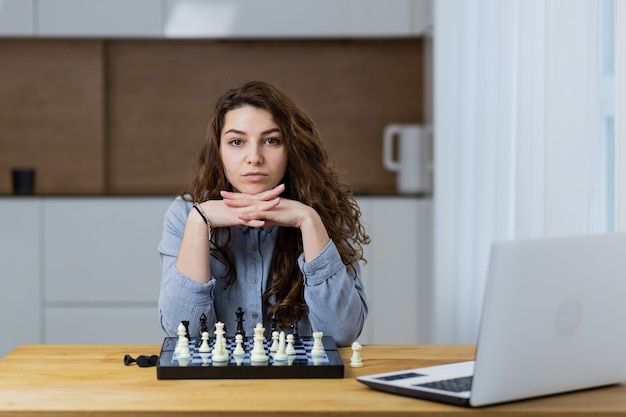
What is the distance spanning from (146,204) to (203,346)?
Result: 2414mm

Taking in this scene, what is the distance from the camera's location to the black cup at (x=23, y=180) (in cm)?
421

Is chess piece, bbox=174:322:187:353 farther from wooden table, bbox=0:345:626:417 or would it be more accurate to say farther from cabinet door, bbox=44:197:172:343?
cabinet door, bbox=44:197:172:343

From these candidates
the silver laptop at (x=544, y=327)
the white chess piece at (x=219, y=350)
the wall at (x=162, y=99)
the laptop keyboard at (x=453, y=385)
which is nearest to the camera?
the silver laptop at (x=544, y=327)

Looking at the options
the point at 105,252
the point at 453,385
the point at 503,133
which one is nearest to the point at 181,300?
the point at 453,385

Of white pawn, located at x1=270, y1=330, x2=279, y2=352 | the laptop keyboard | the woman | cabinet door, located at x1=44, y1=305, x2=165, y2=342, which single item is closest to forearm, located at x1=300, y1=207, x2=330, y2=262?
the woman

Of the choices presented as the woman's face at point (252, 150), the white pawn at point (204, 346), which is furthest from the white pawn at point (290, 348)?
the woman's face at point (252, 150)

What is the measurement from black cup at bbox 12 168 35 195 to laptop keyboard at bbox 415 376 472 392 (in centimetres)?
303

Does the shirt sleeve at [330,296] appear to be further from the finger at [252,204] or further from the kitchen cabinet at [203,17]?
the kitchen cabinet at [203,17]

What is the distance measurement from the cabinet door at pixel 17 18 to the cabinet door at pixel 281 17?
559 millimetres

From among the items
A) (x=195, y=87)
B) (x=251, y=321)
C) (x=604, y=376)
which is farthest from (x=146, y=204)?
(x=604, y=376)

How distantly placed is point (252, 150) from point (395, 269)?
2.06 meters

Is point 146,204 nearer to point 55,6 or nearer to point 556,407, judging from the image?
point 55,6

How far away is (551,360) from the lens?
1458 mm

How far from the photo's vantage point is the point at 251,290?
2.15 m
